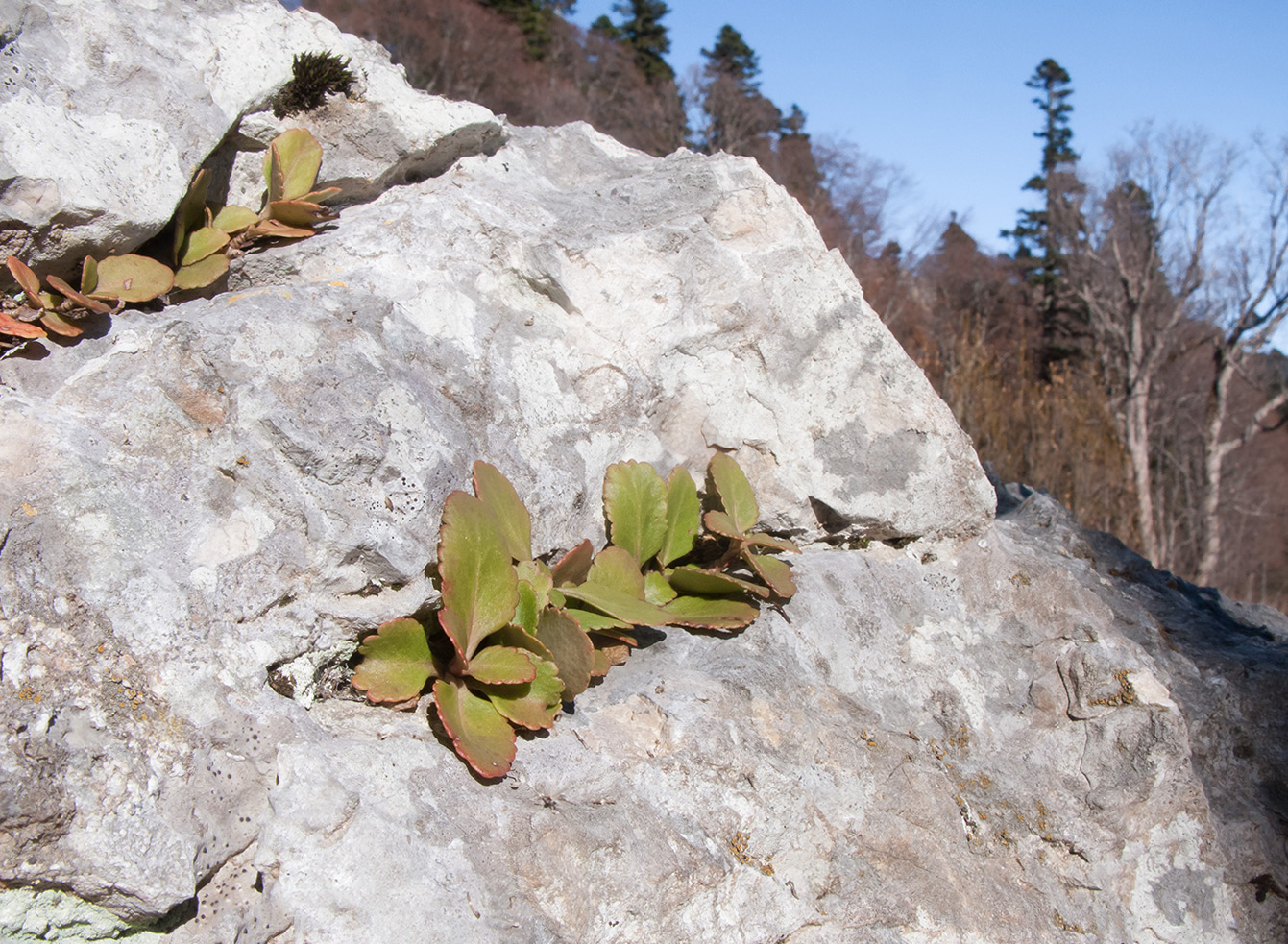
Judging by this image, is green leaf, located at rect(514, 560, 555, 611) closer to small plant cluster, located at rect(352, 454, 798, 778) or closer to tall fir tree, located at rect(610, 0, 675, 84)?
small plant cluster, located at rect(352, 454, 798, 778)

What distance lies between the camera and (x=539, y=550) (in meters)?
1.94

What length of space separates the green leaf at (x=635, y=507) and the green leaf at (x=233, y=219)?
940 millimetres

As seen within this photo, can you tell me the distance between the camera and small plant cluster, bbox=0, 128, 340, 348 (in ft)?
5.17

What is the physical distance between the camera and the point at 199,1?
6.65 feet

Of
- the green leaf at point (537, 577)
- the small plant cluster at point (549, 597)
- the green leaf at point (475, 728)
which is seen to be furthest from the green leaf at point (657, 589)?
the green leaf at point (475, 728)

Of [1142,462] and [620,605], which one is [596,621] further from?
[1142,462]

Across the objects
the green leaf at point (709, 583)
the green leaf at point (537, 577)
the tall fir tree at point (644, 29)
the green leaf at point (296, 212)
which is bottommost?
the green leaf at point (537, 577)

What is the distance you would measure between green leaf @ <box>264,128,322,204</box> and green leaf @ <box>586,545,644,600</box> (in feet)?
3.41

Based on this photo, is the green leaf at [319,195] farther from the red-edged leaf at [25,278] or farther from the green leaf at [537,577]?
the green leaf at [537,577]

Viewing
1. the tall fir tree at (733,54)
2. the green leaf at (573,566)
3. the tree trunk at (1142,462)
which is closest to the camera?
the green leaf at (573,566)

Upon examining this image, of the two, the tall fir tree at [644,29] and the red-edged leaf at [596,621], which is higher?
the tall fir tree at [644,29]

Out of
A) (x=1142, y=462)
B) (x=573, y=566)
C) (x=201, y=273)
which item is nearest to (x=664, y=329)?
(x=573, y=566)

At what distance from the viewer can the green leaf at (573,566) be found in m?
1.81

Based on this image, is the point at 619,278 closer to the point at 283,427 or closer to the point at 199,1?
the point at 283,427
